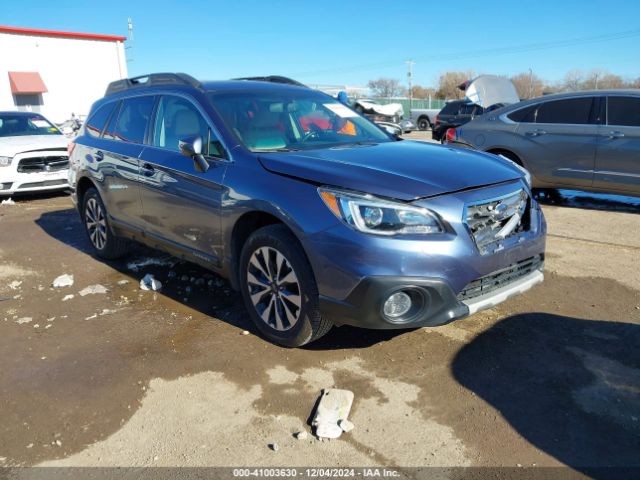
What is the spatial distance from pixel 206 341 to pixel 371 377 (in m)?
1.24

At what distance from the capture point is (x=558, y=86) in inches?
2830

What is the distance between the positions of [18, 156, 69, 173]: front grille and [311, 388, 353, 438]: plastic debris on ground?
8.28m

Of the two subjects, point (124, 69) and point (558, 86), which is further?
point (558, 86)

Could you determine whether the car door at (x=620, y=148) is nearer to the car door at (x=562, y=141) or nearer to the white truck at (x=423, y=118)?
the car door at (x=562, y=141)

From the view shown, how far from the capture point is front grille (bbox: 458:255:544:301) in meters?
3.14

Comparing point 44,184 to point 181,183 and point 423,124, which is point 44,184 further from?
point 423,124

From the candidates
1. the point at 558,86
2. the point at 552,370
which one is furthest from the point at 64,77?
the point at 558,86

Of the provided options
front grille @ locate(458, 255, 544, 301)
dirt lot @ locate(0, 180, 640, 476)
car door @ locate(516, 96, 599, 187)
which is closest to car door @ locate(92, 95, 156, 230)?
dirt lot @ locate(0, 180, 640, 476)

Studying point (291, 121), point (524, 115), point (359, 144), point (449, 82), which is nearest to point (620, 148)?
point (524, 115)

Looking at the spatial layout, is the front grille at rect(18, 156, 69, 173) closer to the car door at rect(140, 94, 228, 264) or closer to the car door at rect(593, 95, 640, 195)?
the car door at rect(140, 94, 228, 264)

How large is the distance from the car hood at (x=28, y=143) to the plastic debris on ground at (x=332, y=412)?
27.2 feet

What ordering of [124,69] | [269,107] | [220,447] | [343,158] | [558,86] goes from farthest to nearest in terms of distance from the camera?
[558,86] → [124,69] → [269,107] → [343,158] → [220,447]

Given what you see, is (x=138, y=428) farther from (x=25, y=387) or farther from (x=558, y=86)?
(x=558, y=86)

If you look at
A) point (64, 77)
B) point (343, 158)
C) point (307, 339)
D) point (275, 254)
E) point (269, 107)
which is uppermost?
point (64, 77)
